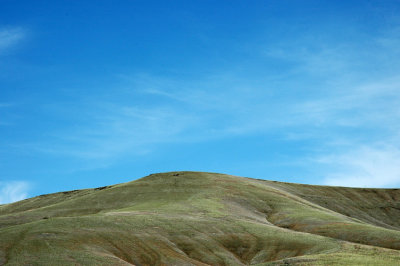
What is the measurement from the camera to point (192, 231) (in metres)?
80.9

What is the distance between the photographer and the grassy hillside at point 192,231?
2425 inches

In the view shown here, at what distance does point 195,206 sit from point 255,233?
25355 mm

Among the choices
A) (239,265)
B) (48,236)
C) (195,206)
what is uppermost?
(195,206)

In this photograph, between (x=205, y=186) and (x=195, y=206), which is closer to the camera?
(x=195, y=206)

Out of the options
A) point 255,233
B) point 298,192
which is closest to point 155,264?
point 255,233

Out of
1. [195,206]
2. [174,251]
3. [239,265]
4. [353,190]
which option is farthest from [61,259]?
[353,190]

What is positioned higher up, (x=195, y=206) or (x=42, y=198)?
(x=42, y=198)

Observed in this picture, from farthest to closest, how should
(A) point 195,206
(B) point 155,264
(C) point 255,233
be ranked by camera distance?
(A) point 195,206, (C) point 255,233, (B) point 155,264

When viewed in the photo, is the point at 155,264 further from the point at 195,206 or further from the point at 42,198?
the point at 42,198

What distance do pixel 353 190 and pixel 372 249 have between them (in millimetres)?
112262

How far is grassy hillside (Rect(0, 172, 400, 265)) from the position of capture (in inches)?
2425

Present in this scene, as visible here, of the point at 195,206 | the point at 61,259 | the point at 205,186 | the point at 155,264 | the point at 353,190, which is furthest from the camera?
the point at 353,190

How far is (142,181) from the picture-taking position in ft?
460

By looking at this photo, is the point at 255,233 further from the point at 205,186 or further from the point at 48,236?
the point at 205,186
